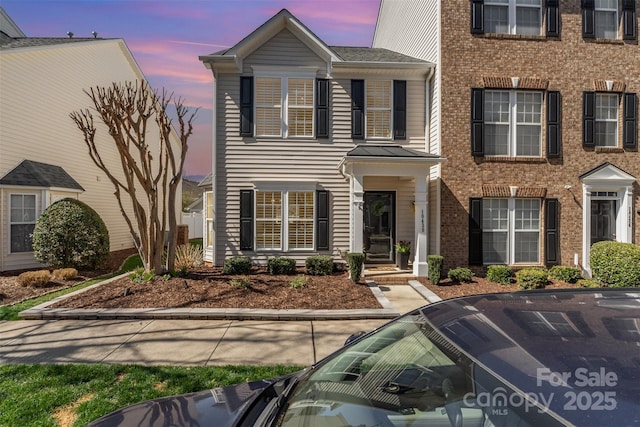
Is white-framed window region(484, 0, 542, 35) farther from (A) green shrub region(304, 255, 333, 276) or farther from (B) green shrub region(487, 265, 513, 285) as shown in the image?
(A) green shrub region(304, 255, 333, 276)

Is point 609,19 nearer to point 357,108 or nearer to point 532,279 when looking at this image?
point 357,108

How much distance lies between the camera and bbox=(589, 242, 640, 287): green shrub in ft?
27.1

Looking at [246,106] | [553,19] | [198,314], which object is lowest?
[198,314]

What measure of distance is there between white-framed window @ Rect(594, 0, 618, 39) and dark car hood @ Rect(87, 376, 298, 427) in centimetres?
1322

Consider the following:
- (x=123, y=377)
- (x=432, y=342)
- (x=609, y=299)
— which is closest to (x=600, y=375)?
(x=432, y=342)

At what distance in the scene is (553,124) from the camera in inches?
389

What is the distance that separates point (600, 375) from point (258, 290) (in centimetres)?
690

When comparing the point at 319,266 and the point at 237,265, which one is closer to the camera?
the point at 237,265

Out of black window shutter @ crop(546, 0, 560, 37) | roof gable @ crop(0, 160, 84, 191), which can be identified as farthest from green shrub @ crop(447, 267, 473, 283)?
roof gable @ crop(0, 160, 84, 191)

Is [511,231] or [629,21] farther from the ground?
[629,21]

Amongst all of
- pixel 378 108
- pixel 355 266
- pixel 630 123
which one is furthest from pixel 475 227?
pixel 630 123

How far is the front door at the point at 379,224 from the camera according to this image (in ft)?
35.0

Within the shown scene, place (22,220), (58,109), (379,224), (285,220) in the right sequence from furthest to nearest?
(58,109) < (22,220) < (379,224) < (285,220)

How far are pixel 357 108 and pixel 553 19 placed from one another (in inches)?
238
